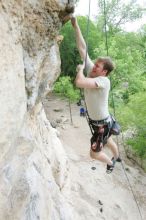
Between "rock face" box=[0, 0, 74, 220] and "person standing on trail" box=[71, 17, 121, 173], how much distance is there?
77 cm

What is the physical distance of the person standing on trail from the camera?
22.2ft

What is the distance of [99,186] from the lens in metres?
16.4

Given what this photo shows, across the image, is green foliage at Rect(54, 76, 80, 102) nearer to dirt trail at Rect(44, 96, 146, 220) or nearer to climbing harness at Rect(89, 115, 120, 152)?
dirt trail at Rect(44, 96, 146, 220)

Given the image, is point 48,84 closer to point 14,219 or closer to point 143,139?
point 14,219

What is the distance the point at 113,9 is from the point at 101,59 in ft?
105

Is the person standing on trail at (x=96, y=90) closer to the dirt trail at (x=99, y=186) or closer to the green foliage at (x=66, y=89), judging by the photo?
the dirt trail at (x=99, y=186)

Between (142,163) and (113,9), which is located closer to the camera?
(142,163)

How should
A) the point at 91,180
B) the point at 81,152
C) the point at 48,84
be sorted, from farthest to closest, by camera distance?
the point at 81,152 → the point at 91,180 → the point at 48,84

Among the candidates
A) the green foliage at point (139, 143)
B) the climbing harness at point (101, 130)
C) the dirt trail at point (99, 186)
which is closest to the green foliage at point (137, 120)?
the green foliage at point (139, 143)

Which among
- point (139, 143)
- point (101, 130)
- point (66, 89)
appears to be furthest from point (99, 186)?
point (66, 89)

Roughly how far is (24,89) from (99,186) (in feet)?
33.2

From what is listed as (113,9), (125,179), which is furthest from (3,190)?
(113,9)

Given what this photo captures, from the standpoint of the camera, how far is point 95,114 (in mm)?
7688

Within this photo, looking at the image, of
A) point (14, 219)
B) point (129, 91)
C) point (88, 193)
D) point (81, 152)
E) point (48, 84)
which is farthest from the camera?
point (129, 91)
